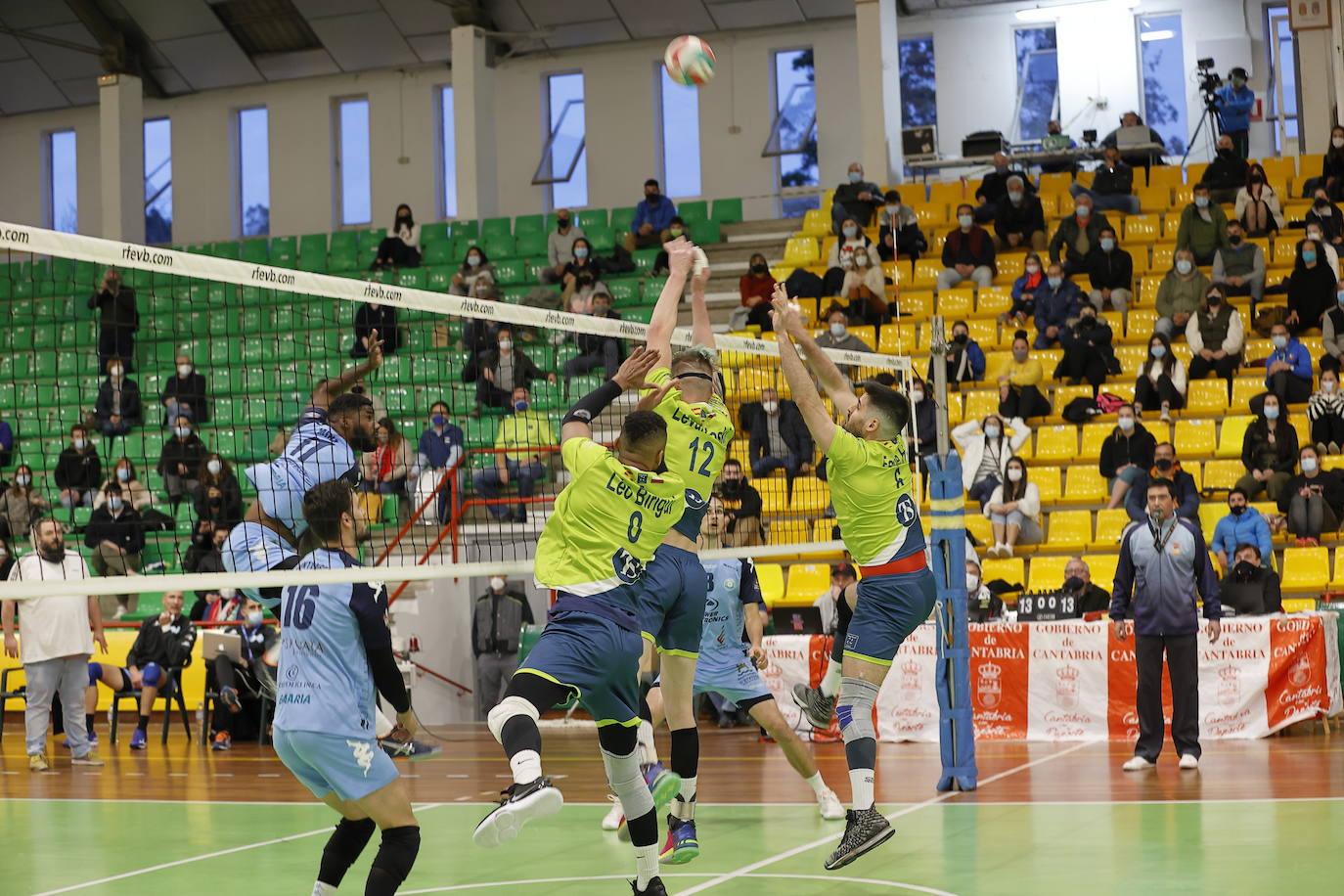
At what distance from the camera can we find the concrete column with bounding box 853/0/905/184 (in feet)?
77.9

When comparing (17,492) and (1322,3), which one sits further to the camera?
(1322,3)

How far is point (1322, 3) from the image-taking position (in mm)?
Answer: 22312

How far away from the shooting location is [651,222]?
24016mm

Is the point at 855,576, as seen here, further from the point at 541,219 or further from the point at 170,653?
the point at 541,219

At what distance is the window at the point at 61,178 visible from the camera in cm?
3131

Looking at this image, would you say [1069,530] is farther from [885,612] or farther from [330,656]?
[330,656]

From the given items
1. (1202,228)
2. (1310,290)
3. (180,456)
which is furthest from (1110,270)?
(180,456)

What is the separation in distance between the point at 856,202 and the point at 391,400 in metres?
7.23

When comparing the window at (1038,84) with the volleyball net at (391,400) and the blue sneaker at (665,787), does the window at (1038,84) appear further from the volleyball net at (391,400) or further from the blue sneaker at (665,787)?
the blue sneaker at (665,787)

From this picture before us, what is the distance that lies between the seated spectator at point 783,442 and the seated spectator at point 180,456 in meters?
6.19


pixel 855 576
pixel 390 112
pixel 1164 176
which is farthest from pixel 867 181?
pixel 390 112

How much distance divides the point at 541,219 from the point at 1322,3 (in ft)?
40.1

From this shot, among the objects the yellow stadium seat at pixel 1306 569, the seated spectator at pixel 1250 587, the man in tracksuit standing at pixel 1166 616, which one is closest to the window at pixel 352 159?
the yellow stadium seat at pixel 1306 569

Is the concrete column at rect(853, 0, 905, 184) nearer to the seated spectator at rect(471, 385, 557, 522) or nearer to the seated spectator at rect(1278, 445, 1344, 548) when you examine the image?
the seated spectator at rect(471, 385, 557, 522)
